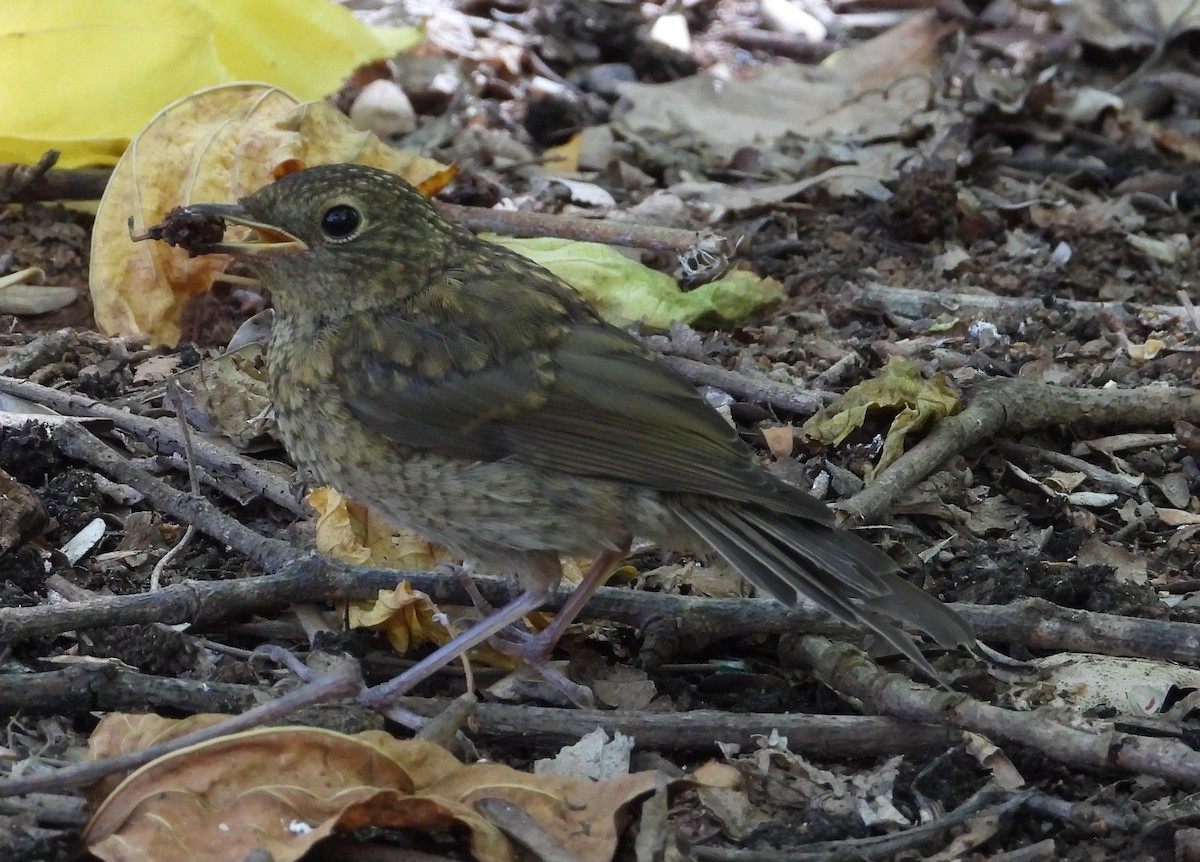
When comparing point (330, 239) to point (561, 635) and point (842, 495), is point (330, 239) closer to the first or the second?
point (561, 635)

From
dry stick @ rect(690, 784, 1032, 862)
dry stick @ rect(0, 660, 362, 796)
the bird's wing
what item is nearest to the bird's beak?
the bird's wing

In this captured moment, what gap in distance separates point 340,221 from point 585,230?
5.97ft

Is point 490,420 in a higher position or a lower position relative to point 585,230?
higher

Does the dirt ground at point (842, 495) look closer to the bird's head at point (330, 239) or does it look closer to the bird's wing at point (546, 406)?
the bird's wing at point (546, 406)

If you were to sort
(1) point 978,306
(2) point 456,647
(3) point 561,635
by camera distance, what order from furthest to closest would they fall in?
(1) point 978,306 → (3) point 561,635 → (2) point 456,647

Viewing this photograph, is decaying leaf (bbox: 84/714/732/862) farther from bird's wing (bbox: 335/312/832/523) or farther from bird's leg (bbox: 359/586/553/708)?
bird's wing (bbox: 335/312/832/523)

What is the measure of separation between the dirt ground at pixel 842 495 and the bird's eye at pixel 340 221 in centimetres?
85

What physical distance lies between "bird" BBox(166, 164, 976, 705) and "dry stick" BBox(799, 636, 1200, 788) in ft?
0.47

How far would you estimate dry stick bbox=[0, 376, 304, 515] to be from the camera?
4559mm

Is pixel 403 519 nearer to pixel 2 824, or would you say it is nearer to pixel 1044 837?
pixel 2 824

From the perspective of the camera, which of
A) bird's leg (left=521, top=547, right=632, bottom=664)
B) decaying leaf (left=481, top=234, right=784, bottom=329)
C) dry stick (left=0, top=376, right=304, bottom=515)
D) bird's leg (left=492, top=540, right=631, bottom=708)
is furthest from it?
decaying leaf (left=481, top=234, right=784, bottom=329)

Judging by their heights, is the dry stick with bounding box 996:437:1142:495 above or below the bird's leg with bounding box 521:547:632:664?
below

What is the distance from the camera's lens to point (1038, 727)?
11.1 ft

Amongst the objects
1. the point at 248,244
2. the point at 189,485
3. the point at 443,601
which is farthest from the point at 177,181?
the point at 443,601
